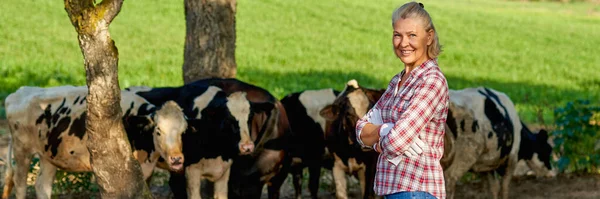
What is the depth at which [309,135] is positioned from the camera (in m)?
12.2

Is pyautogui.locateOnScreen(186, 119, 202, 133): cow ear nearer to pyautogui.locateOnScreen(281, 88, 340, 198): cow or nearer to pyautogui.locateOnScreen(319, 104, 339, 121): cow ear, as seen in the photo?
pyautogui.locateOnScreen(319, 104, 339, 121): cow ear

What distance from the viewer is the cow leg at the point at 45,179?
11.0 metres

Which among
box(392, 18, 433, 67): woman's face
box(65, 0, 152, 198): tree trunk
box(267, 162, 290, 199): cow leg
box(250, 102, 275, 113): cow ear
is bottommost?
box(267, 162, 290, 199): cow leg

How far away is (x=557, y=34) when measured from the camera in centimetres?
4834

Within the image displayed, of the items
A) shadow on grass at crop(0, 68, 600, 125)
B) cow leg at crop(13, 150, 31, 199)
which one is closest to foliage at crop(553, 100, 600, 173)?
cow leg at crop(13, 150, 31, 199)

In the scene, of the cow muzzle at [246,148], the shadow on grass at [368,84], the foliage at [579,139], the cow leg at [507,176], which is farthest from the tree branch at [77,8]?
the shadow on grass at [368,84]

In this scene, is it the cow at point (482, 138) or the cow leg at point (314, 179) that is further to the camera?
the cow leg at point (314, 179)

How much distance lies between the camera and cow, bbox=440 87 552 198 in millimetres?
11305

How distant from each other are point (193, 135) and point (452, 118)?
2.84 metres

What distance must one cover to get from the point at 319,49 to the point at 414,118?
106ft

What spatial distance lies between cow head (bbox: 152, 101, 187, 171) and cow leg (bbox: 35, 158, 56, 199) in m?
1.65

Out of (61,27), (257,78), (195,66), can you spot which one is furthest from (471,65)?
(195,66)

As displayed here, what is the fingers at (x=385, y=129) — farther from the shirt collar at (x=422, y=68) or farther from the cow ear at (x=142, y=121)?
the cow ear at (x=142, y=121)

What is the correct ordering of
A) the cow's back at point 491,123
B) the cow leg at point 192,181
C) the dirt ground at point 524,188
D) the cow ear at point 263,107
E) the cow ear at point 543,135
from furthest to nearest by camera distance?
the cow ear at point 543,135, the dirt ground at point 524,188, the cow's back at point 491,123, the cow ear at point 263,107, the cow leg at point 192,181
